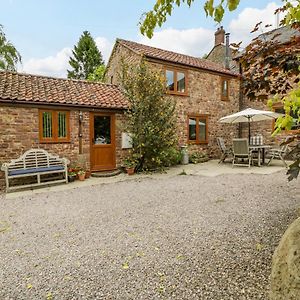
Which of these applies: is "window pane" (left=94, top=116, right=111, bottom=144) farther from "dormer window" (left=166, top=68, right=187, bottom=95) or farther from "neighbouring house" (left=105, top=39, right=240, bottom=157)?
"dormer window" (left=166, top=68, right=187, bottom=95)

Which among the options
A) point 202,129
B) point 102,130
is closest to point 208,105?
point 202,129

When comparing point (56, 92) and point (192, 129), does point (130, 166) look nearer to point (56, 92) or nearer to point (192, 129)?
point (56, 92)

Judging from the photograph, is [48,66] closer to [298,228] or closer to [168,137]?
[168,137]

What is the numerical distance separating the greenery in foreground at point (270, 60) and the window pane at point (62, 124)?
22.7 ft

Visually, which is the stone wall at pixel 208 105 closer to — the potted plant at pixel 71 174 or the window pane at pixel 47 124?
the window pane at pixel 47 124

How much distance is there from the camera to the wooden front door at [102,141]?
9.08 metres

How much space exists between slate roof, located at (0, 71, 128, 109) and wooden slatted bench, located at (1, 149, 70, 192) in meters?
1.84

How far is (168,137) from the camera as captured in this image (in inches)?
368

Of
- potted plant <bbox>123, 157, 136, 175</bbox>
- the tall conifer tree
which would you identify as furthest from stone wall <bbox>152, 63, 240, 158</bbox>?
the tall conifer tree

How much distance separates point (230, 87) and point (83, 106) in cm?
923

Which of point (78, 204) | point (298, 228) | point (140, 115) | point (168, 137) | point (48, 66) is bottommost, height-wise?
point (78, 204)

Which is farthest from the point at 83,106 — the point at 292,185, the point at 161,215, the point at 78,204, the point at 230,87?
the point at 230,87

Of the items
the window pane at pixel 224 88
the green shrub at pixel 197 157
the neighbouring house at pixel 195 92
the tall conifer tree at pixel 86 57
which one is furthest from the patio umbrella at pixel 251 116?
the tall conifer tree at pixel 86 57

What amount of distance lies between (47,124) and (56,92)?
4.72ft
